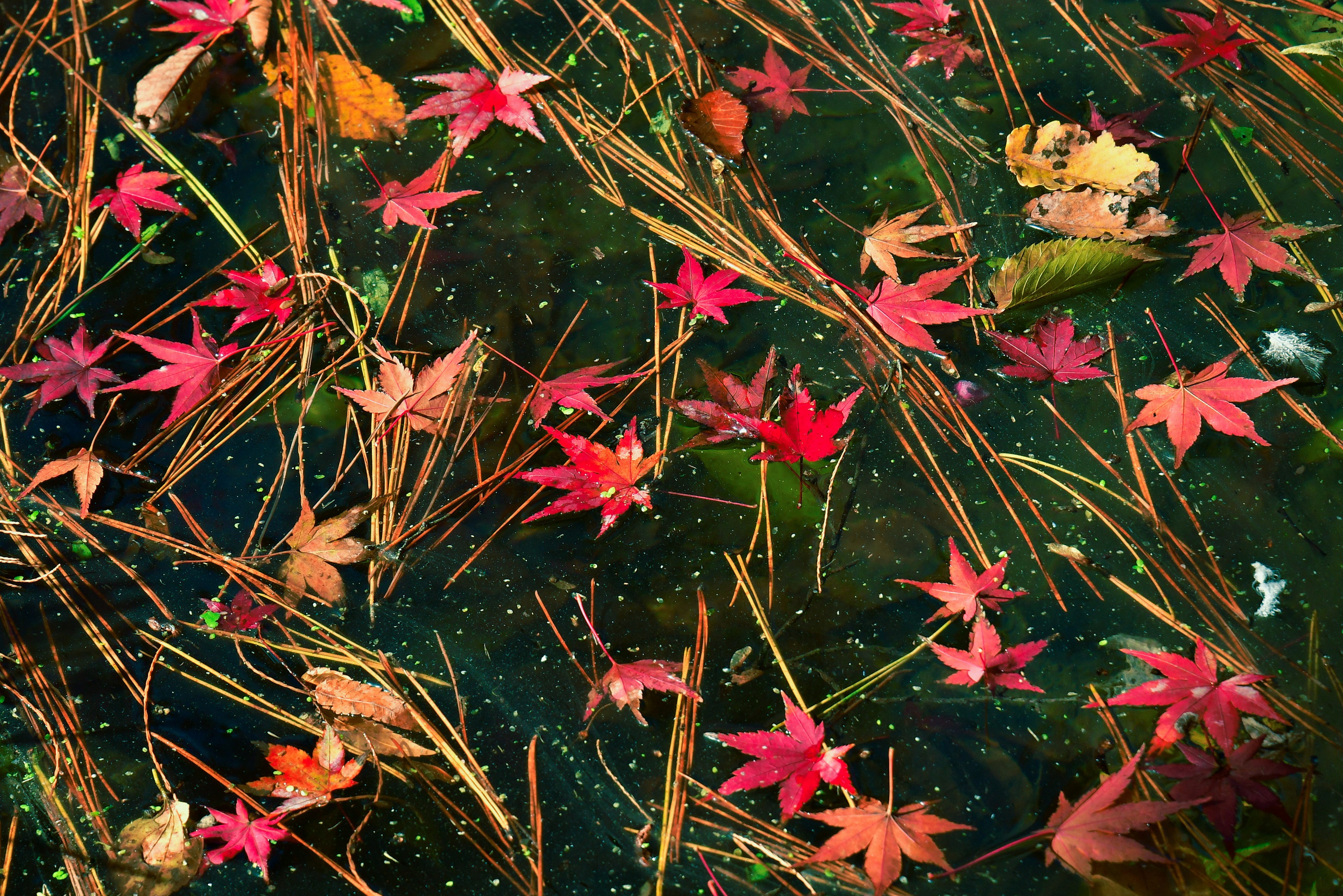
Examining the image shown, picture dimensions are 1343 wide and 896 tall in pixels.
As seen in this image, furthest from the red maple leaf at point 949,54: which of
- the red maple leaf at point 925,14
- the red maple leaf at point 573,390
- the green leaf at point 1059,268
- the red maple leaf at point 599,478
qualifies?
the red maple leaf at point 599,478

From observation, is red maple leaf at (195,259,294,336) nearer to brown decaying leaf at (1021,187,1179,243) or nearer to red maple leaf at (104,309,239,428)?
red maple leaf at (104,309,239,428)

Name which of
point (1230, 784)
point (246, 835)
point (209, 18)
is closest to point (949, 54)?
point (1230, 784)

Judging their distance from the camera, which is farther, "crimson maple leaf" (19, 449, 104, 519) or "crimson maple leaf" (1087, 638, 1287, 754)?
"crimson maple leaf" (19, 449, 104, 519)

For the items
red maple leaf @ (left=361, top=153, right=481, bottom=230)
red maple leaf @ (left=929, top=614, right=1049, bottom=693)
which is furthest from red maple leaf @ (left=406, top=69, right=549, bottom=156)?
red maple leaf @ (left=929, top=614, right=1049, bottom=693)

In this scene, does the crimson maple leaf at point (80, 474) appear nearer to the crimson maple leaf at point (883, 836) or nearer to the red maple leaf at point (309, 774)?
the red maple leaf at point (309, 774)

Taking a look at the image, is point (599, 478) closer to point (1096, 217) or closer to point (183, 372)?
point (183, 372)

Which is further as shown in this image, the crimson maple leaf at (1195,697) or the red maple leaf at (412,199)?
the red maple leaf at (412,199)
